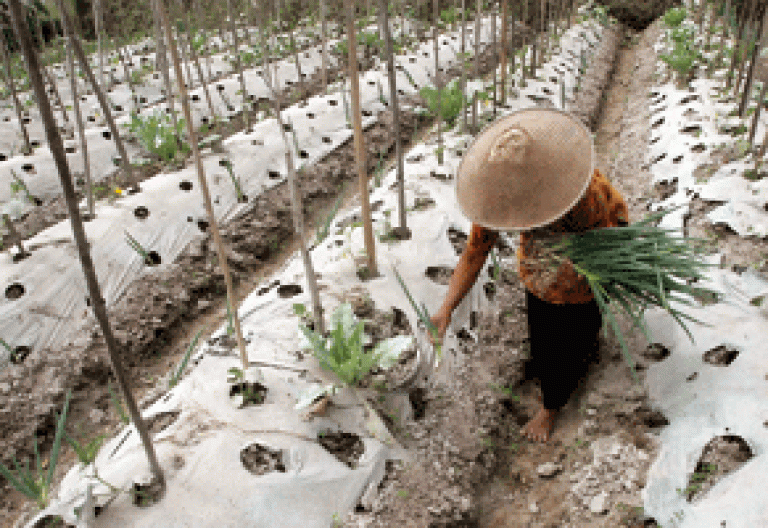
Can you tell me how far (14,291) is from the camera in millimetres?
2441

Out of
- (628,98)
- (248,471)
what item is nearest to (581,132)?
(248,471)

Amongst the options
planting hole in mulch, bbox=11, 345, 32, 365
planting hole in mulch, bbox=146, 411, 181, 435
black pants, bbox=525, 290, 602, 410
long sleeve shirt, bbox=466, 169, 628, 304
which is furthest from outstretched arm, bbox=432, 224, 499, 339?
planting hole in mulch, bbox=11, 345, 32, 365

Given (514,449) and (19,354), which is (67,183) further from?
(19,354)

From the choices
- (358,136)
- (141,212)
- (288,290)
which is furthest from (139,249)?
(358,136)

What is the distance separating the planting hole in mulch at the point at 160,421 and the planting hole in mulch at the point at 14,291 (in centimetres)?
134

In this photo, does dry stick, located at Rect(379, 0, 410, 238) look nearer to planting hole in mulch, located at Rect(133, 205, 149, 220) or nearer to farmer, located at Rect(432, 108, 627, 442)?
farmer, located at Rect(432, 108, 627, 442)

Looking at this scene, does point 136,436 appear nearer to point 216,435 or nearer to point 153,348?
point 216,435

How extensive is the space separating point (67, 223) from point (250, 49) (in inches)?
198

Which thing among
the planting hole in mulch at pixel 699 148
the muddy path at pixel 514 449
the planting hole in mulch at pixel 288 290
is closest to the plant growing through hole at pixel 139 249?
the planting hole in mulch at pixel 288 290

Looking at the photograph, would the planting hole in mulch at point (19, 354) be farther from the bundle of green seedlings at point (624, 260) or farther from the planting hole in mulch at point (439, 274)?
the bundle of green seedlings at point (624, 260)

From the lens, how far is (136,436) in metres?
1.51

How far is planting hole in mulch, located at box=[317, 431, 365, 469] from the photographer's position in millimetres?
1549

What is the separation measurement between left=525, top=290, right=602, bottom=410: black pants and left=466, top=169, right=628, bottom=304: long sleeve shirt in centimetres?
7

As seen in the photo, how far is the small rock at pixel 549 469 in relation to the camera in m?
1.71
